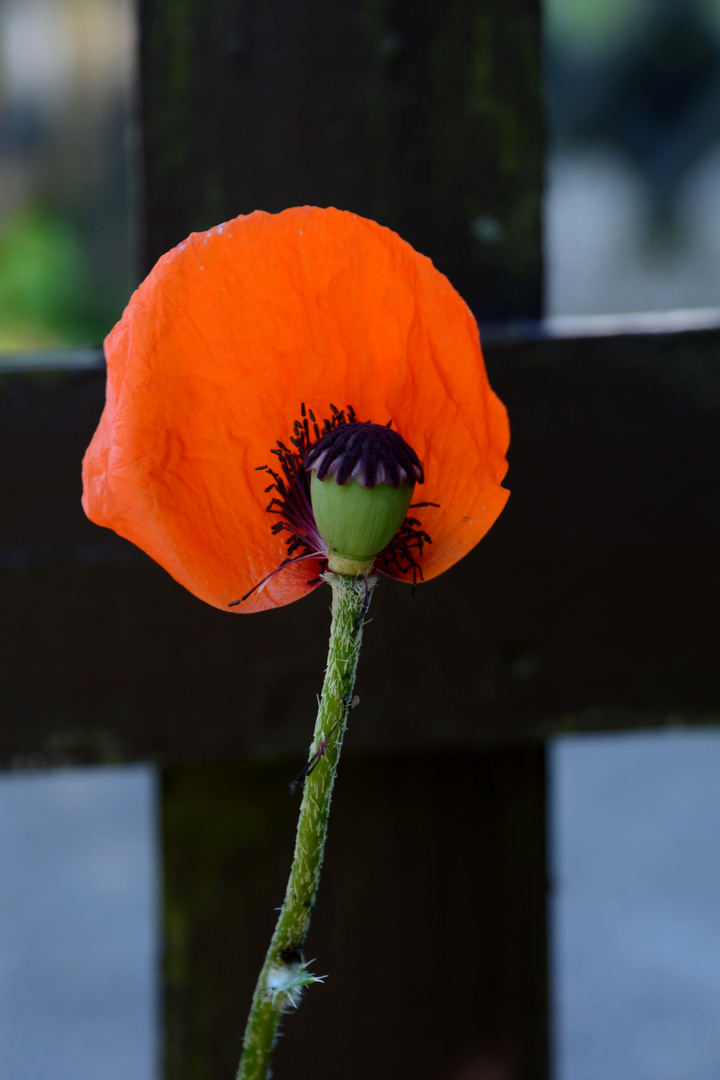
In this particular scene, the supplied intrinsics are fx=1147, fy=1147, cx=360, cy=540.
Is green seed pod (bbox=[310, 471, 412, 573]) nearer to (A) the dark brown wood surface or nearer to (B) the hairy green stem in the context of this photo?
(B) the hairy green stem

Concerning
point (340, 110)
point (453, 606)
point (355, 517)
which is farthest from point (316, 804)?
point (340, 110)

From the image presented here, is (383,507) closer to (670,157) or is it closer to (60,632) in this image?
(60,632)

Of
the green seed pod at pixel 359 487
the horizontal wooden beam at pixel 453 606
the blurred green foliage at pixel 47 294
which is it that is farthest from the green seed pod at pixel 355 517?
the blurred green foliage at pixel 47 294

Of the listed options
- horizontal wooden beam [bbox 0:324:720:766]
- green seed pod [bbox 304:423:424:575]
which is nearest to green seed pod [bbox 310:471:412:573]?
green seed pod [bbox 304:423:424:575]

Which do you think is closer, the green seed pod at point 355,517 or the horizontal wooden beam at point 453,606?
the green seed pod at point 355,517

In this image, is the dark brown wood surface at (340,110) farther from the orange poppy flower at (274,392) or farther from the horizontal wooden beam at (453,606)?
the orange poppy flower at (274,392)

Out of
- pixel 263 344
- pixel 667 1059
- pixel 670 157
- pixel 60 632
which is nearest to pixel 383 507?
pixel 263 344

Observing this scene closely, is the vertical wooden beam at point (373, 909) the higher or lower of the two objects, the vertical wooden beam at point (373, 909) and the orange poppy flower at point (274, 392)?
the lower

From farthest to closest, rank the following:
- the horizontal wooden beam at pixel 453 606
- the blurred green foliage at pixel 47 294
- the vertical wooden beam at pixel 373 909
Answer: the blurred green foliage at pixel 47 294 → the vertical wooden beam at pixel 373 909 → the horizontal wooden beam at pixel 453 606

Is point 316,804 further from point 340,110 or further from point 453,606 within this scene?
point 340,110
